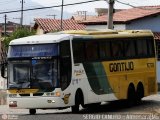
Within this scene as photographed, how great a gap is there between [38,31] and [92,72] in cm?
4324

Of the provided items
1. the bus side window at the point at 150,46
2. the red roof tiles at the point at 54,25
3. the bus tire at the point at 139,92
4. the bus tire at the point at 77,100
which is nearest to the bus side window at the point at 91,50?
the bus tire at the point at 77,100

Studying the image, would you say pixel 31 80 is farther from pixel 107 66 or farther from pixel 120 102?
pixel 120 102

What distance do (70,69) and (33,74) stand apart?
1449mm

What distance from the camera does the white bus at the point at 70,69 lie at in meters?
23.1

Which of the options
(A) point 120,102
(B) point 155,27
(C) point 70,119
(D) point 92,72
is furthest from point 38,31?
(C) point 70,119

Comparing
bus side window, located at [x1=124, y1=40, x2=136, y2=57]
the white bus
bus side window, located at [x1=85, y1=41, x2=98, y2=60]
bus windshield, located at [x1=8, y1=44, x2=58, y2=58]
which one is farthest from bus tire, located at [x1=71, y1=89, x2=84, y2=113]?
bus side window, located at [x1=124, y1=40, x2=136, y2=57]

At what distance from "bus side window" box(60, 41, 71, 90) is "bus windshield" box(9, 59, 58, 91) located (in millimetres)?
264

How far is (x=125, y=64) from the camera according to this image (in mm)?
27438

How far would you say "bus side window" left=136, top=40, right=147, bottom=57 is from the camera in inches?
1129

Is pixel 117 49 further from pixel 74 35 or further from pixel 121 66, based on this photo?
pixel 74 35

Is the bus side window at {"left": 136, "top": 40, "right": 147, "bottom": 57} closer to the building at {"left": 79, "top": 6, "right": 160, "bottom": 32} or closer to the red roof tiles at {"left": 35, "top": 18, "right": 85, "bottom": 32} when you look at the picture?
the building at {"left": 79, "top": 6, "right": 160, "bottom": 32}

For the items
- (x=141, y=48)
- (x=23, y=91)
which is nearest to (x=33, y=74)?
(x=23, y=91)

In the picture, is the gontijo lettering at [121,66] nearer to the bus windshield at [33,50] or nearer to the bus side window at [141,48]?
the bus side window at [141,48]

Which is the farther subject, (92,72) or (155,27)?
(155,27)
